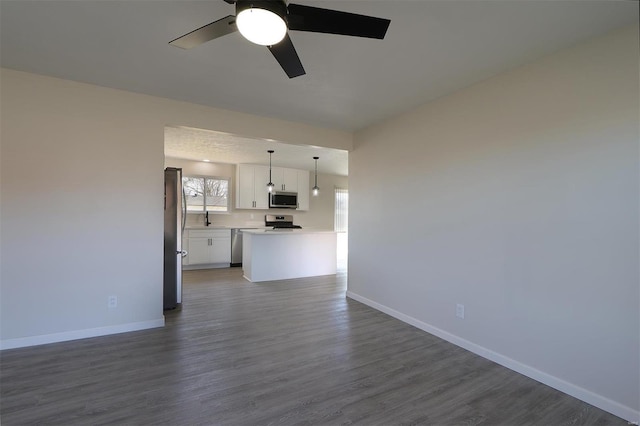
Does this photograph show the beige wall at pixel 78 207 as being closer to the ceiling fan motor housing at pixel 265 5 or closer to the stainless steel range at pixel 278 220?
the ceiling fan motor housing at pixel 265 5

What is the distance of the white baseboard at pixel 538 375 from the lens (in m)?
1.84

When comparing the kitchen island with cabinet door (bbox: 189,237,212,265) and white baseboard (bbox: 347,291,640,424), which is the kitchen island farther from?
white baseboard (bbox: 347,291,640,424)

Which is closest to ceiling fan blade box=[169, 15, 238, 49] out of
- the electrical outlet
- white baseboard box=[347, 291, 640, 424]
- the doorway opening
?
the electrical outlet

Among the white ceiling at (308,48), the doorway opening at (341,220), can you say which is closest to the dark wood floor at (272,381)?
the white ceiling at (308,48)

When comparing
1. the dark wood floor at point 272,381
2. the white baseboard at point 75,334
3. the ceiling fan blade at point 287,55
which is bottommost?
the dark wood floor at point 272,381

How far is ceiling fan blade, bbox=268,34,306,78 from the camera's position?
63.3 inches

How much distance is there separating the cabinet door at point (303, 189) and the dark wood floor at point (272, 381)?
4.71m

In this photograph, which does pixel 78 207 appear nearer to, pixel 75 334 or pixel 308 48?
pixel 75 334

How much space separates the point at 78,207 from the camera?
2.84 metres

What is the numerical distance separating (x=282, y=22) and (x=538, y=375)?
296 cm

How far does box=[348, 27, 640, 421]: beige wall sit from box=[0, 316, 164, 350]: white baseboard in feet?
9.42

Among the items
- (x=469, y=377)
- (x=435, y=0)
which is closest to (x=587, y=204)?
(x=469, y=377)

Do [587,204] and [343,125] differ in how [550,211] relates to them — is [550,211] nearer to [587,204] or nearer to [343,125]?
[587,204]

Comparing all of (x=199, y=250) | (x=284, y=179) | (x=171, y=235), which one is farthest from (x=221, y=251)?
(x=171, y=235)
